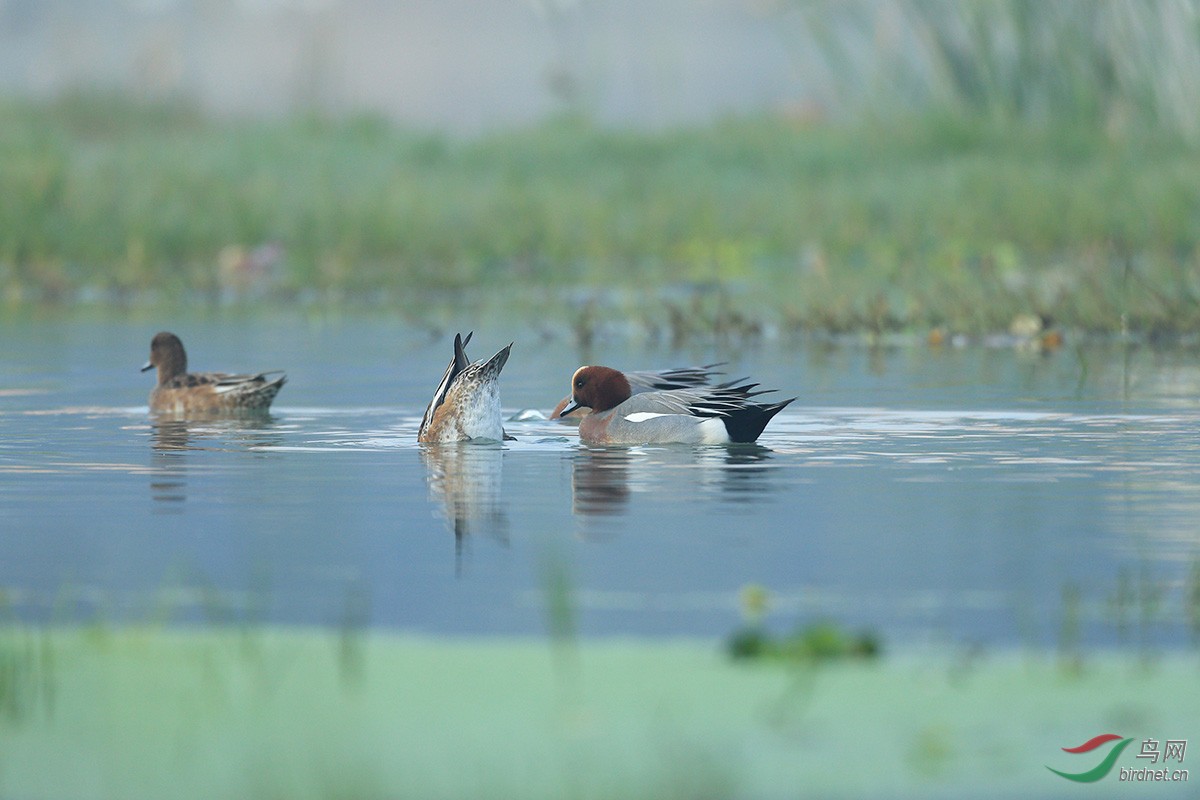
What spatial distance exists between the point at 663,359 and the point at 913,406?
3757mm

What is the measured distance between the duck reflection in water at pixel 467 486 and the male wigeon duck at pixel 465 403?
7 centimetres

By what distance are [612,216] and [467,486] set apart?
56.6ft

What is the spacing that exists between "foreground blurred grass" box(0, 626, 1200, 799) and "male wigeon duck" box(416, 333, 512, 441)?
4689mm

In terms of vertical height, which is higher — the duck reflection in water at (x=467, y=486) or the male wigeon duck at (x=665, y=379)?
the male wigeon duck at (x=665, y=379)

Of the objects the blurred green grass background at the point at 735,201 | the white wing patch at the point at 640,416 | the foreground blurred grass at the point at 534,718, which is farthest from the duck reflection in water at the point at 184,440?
the blurred green grass background at the point at 735,201

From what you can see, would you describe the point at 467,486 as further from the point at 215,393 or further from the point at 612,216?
the point at 612,216

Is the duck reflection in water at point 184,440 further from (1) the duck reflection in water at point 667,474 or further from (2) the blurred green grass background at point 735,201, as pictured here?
(2) the blurred green grass background at point 735,201

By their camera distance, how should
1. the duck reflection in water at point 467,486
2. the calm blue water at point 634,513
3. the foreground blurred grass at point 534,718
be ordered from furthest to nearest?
the duck reflection in water at point 467,486 < the calm blue water at point 634,513 < the foreground blurred grass at point 534,718

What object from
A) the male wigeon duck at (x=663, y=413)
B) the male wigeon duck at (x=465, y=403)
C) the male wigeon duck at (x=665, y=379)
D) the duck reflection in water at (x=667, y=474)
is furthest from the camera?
the male wigeon duck at (x=665, y=379)

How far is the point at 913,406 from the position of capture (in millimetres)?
11977

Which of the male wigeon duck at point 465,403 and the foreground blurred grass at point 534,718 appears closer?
the foreground blurred grass at point 534,718

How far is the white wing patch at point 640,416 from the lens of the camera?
1054cm

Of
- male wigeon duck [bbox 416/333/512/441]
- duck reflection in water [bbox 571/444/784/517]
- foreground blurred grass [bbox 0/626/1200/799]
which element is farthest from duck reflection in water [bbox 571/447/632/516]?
foreground blurred grass [bbox 0/626/1200/799]

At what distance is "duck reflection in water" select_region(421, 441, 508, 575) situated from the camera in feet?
25.6
